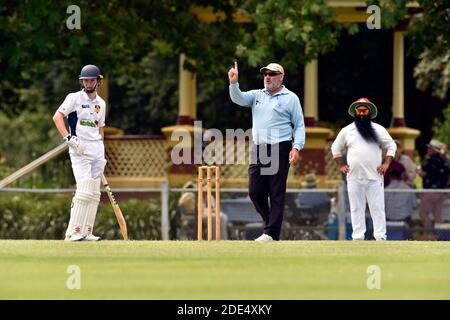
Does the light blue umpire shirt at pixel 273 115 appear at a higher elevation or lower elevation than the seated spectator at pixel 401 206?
higher

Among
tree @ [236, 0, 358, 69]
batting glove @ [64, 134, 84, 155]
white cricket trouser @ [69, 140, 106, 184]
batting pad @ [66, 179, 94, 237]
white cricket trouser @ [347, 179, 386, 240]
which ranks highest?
tree @ [236, 0, 358, 69]

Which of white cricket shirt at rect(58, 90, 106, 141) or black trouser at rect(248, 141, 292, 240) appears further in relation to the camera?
black trouser at rect(248, 141, 292, 240)

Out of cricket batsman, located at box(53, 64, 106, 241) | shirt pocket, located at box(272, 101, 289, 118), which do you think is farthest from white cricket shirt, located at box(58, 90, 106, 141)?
shirt pocket, located at box(272, 101, 289, 118)

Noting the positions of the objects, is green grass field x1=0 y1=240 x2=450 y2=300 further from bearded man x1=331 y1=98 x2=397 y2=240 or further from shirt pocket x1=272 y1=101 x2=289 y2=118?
bearded man x1=331 y1=98 x2=397 y2=240

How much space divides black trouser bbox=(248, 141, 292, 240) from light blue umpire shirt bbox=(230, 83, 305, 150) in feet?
0.37

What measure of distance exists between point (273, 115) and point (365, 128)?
95.6 inches

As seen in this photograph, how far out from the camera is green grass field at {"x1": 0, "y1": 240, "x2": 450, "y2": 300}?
44.1 feet

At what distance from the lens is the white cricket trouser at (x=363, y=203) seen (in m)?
20.6

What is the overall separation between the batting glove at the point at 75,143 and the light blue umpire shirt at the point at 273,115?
1743 mm

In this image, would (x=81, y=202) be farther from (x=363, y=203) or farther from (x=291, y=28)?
(x=291, y=28)

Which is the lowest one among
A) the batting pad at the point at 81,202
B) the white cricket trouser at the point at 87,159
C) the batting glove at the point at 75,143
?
the batting pad at the point at 81,202

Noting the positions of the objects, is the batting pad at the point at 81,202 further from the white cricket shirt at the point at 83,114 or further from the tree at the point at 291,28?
the tree at the point at 291,28

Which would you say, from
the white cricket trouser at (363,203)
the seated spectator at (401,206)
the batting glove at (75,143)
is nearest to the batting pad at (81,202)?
the batting glove at (75,143)

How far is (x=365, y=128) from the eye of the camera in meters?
20.8
